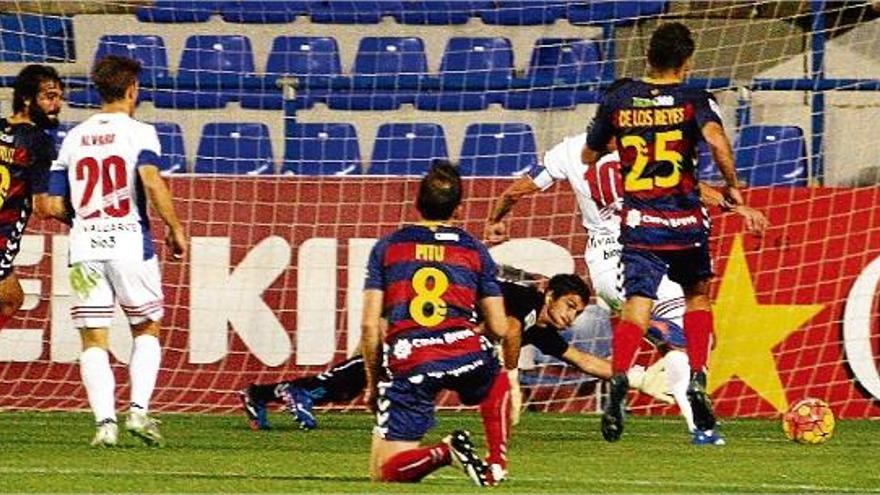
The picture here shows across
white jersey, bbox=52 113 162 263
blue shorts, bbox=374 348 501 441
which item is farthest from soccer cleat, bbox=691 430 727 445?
blue shorts, bbox=374 348 501 441

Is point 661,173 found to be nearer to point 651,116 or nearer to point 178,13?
point 651,116

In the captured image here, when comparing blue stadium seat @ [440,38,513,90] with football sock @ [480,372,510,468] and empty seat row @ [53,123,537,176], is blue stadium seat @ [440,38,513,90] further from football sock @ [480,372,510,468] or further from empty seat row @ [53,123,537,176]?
football sock @ [480,372,510,468]

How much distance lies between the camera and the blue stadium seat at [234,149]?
15.7 metres

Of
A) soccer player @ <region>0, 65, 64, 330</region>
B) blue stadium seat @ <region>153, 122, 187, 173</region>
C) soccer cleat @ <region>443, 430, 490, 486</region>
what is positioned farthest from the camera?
blue stadium seat @ <region>153, 122, 187, 173</region>

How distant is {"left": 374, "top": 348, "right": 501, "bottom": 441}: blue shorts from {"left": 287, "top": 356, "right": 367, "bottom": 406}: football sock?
391 centimetres

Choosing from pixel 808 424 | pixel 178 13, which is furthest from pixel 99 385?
pixel 178 13

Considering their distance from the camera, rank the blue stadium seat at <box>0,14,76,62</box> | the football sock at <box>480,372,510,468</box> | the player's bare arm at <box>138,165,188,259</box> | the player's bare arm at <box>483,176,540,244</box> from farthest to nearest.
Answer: the blue stadium seat at <box>0,14,76,62</box>
the player's bare arm at <box>483,176,540,244</box>
the player's bare arm at <box>138,165,188,259</box>
the football sock at <box>480,372,510,468</box>

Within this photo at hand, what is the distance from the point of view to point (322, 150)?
15.8m

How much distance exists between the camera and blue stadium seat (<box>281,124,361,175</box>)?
15328mm

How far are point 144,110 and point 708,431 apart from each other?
6.26 metres

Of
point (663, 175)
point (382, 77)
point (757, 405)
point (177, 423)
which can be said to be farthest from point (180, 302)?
point (663, 175)

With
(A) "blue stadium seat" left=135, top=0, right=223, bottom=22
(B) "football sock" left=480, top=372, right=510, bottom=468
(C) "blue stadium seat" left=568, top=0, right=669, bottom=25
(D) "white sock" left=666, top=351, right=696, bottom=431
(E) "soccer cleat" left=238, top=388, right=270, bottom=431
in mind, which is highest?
(C) "blue stadium seat" left=568, top=0, right=669, bottom=25

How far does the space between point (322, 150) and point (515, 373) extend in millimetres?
4523

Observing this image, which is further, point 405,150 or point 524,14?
point 524,14
